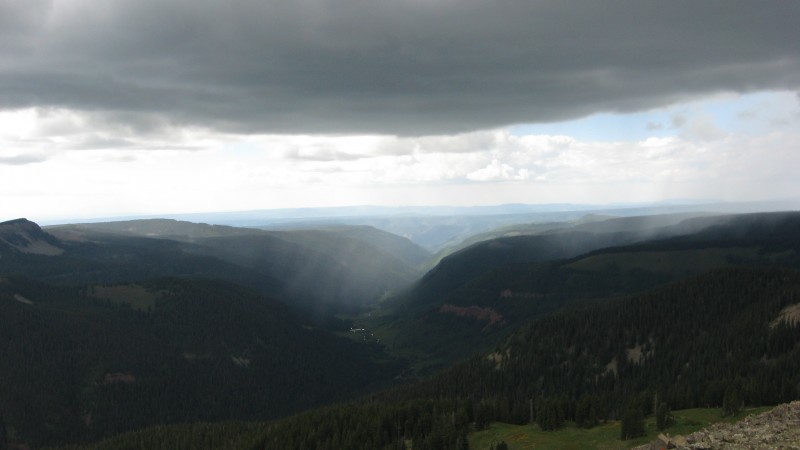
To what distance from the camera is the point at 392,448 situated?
119 metres

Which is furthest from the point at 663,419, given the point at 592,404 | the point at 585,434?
the point at 592,404

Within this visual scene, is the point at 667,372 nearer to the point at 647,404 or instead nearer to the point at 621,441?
the point at 647,404

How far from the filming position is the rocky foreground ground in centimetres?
5612

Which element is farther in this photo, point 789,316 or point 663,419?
point 789,316

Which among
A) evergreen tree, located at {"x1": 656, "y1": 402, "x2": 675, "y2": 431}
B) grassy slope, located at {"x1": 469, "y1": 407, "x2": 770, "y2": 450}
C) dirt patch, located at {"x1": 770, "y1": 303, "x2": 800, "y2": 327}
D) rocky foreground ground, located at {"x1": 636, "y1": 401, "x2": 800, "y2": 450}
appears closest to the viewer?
rocky foreground ground, located at {"x1": 636, "y1": 401, "x2": 800, "y2": 450}

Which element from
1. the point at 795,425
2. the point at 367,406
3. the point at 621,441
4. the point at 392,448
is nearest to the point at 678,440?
the point at 795,425

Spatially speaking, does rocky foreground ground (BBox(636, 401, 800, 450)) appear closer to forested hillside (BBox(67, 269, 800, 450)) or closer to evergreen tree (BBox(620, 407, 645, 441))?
evergreen tree (BBox(620, 407, 645, 441))

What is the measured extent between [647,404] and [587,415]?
40.3 feet

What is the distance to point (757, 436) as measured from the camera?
193ft

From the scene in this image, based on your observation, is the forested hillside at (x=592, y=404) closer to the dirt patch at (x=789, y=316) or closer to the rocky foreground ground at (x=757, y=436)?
the dirt patch at (x=789, y=316)

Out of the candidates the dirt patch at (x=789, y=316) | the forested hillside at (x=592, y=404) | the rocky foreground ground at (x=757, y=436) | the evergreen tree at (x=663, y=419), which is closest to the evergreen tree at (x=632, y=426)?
the forested hillside at (x=592, y=404)

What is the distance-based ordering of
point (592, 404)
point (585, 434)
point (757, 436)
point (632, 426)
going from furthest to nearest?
point (592, 404)
point (585, 434)
point (632, 426)
point (757, 436)

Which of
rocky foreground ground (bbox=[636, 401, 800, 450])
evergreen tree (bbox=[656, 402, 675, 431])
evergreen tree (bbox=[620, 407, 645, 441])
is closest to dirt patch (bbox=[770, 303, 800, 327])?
evergreen tree (bbox=[656, 402, 675, 431])

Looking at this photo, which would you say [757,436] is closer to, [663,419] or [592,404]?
[663,419]
